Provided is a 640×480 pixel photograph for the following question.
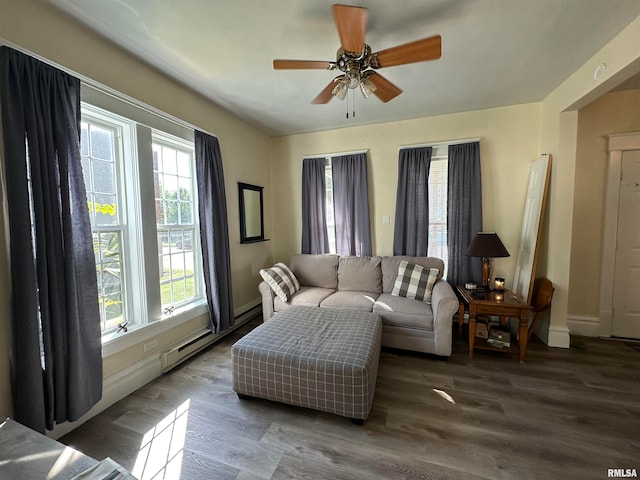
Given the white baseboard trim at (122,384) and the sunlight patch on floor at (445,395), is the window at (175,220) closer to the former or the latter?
the white baseboard trim at (122,384)

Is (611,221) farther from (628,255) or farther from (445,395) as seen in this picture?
(445,395)

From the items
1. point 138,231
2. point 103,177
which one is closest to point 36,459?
point 138,231

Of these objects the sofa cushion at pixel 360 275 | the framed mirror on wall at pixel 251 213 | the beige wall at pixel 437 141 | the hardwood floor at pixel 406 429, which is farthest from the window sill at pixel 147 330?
the beige wall at pixel 437 141

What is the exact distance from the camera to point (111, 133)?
2.11 m

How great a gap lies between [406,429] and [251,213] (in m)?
3.02

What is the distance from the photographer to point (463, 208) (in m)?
3.28

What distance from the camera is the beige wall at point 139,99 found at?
58.8 inches

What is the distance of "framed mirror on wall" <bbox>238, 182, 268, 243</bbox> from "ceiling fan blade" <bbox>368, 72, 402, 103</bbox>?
Result: 2.12 meters

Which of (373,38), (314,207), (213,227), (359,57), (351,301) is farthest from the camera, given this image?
(314,207)

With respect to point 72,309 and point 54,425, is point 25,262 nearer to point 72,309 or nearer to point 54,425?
point 72,309

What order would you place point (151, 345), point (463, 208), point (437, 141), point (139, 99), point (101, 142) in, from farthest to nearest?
point (437, 141) → point (463, 208) → point (151, 345) → point (139, 99) → point (101, 142)

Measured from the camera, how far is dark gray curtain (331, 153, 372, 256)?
12.1ft

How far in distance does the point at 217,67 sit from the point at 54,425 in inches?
113

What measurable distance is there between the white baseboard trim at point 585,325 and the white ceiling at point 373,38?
260 centimetres
